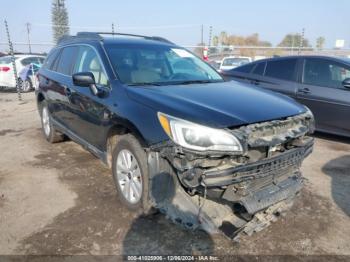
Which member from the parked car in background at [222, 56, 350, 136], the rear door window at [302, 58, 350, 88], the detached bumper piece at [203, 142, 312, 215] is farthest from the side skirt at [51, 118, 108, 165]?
the rear door window at [302, 58, 350, 88]

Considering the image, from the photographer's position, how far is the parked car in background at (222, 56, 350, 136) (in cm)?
564

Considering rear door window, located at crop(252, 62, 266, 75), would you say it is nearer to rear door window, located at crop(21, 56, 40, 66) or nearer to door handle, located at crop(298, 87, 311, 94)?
door handle, located at crop(298, 87, 311, 94)

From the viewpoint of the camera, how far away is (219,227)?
110 inches

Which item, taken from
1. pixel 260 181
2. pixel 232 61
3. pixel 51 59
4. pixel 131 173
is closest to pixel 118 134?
pixel 131 173

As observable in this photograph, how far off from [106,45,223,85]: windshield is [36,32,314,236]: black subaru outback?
0.04 ft

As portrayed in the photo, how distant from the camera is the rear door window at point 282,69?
6.32m

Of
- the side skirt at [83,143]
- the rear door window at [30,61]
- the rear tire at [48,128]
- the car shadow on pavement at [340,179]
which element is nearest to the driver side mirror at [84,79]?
the side skirt at [83,143]

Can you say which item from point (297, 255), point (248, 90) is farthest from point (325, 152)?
point (297, 255)

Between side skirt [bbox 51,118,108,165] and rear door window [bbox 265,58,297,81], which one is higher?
rear door window [bbox 265,58,297,81]

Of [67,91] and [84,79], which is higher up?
[84,79]

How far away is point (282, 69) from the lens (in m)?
6.49

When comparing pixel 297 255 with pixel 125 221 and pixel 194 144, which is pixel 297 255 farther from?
pixel 125 221

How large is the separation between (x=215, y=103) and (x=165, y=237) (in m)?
1.30

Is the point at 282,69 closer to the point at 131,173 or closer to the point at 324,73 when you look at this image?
the point at 324,73
